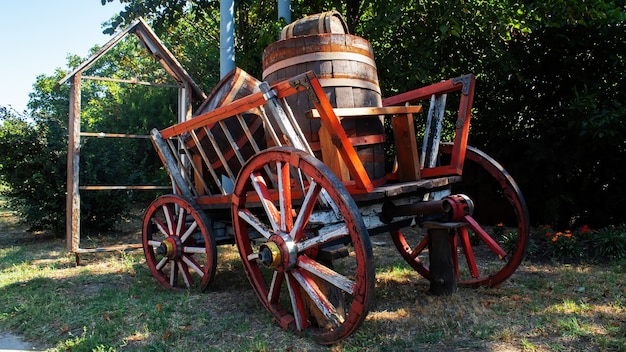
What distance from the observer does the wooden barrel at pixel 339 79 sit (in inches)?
122

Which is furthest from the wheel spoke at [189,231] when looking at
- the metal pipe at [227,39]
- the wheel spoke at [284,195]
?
the metal pipe at [227,39]

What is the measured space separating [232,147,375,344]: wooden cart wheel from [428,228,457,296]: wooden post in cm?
83

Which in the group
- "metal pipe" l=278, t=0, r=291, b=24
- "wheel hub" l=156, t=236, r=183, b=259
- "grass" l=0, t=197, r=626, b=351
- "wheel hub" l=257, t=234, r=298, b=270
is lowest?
"grass" l=0, t=197, r=626, b=351

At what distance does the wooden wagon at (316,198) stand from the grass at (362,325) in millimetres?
202

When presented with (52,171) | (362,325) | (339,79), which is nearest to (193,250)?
(362,325)

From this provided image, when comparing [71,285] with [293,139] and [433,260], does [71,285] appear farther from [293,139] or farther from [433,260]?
[433,260]

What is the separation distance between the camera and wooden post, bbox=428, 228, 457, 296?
3.30 m

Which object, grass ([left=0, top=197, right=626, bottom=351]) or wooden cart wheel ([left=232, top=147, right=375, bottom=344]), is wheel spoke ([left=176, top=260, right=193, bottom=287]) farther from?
wooden cart wheel ([left=232, top=147, right=375, bottom=344])

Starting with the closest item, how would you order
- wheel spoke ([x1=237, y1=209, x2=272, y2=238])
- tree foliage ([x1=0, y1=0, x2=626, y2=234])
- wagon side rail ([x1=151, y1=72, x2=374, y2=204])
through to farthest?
wagon side rail ([x1=151, y1=72, x2=374, y2=204]) → wheel spoke ([x1=237, y1=209, x2=272, y2=238]) → tree foliage ([x1=0, y1=0, x2=626, y2=234])

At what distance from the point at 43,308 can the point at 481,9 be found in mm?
5251

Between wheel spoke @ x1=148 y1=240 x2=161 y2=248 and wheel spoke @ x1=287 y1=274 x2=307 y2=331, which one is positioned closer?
wheel spoke @ x1=287 y1=274 x2=307 y2=331

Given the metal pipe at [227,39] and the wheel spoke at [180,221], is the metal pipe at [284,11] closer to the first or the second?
the metal pipe at [227,39]

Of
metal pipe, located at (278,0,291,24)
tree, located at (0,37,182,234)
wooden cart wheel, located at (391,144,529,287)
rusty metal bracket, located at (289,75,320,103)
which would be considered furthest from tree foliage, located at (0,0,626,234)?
rusty metal bracket, located at (289,75,320,103)

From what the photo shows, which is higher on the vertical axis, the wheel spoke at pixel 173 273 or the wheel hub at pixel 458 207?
the wheel hub at pixel 458 207
